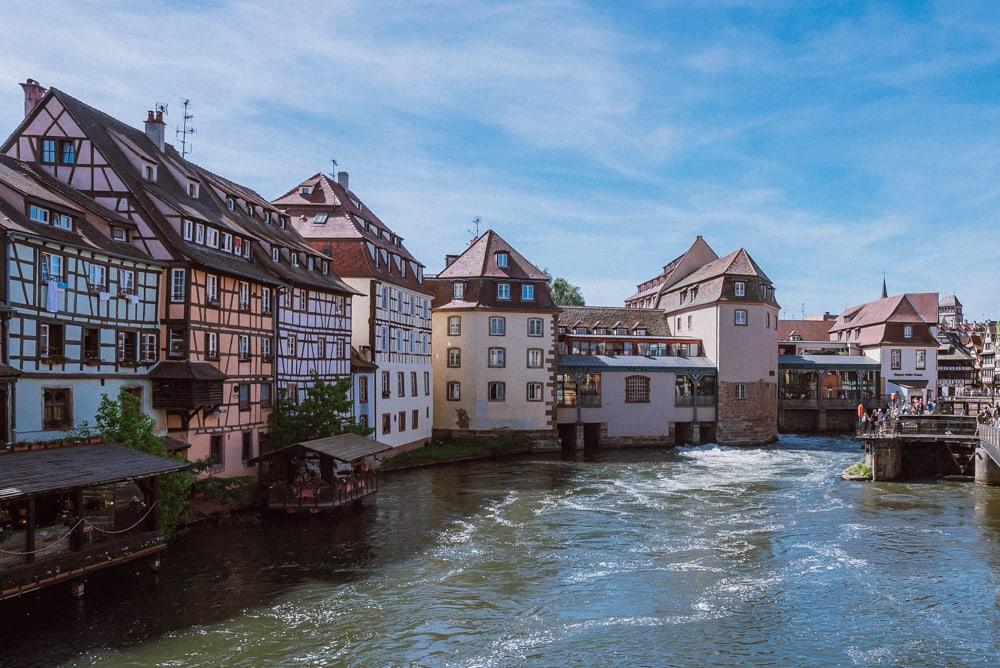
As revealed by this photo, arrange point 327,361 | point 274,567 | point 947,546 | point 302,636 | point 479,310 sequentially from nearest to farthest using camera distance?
point 302,636 < point 274,567 < point 947,546 < point 327,361 < point 479,310

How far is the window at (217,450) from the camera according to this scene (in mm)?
29016

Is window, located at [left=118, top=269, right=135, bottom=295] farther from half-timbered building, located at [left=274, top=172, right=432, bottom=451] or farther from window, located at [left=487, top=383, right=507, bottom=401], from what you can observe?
window, located at [left=487, top=383, right=507, bottom=401]

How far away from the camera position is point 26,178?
83.5 feet

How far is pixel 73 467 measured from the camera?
1939cm

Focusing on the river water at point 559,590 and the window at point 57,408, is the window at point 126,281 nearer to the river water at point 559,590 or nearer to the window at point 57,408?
the window at point 57,408

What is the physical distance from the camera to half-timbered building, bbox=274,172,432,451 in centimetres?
4162

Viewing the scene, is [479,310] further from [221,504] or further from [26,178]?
[26,178]

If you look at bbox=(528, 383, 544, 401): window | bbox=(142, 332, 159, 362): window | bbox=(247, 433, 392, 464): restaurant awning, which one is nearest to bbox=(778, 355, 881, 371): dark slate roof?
bbox=(528, 383, 544, 401): window

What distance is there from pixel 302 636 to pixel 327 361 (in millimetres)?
20734

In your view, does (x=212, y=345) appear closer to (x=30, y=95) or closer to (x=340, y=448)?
(x=340, y=448)

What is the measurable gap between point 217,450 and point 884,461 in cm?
2992

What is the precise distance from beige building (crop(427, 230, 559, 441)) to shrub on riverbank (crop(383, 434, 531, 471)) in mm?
1094

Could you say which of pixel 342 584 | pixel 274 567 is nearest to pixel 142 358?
pixel 274 567

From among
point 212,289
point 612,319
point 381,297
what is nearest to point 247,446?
point 212,289
